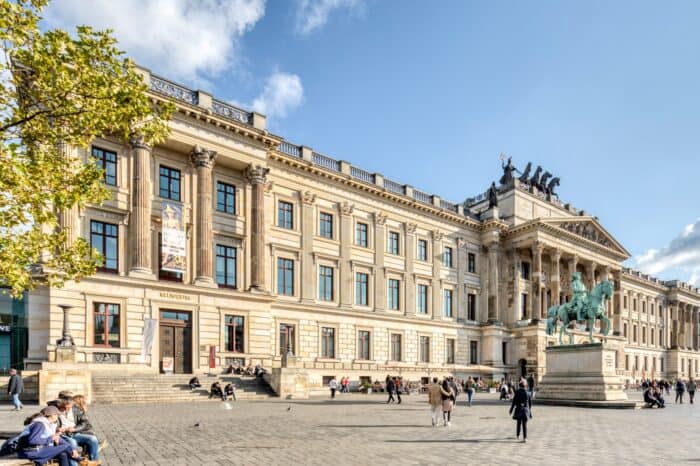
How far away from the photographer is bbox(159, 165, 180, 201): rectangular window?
3319 centimetres

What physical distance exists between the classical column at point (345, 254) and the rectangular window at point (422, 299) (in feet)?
27.7

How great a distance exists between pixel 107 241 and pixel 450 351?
109 ft

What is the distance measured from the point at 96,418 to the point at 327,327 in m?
24.7

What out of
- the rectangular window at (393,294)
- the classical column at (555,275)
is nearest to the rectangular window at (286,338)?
the rectangular window at (393,294)

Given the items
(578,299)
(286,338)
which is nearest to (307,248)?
(286,338)

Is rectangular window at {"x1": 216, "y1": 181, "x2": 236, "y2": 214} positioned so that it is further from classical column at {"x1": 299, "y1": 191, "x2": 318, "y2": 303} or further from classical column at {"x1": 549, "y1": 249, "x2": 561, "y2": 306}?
classical column at {"x1": 549, "y1": 249, "x2": 561, "y2": 306}

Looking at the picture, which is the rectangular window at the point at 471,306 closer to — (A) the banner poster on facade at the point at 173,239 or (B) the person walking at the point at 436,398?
(A) the banner poster on facade at the point at 173,239

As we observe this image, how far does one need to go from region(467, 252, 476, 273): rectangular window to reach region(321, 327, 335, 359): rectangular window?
19.0m

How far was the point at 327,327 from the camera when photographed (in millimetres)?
41625

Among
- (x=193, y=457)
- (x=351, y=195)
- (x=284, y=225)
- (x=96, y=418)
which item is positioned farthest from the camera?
(x=351, y=195)

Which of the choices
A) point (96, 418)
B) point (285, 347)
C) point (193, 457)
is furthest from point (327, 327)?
point (193, 457)

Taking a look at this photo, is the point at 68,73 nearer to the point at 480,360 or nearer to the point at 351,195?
the point at 351,195

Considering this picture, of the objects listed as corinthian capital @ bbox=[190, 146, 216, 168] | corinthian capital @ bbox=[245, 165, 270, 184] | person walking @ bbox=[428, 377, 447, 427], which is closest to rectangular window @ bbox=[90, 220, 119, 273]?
corinthian capital @ bbox=[190, 146, 216, 168]

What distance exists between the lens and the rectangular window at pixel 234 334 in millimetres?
33656
